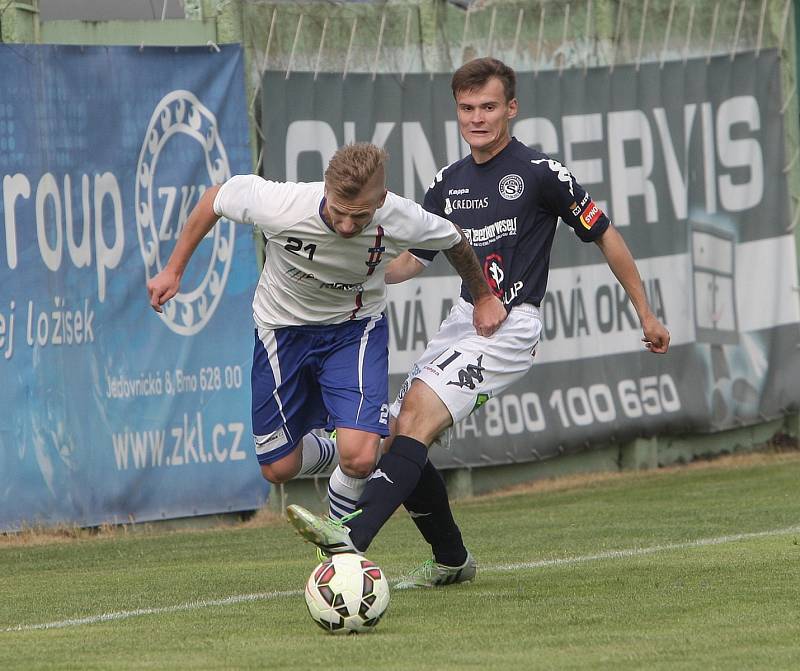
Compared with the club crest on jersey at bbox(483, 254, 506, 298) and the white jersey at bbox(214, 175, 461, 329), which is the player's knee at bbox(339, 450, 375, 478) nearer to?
the white jersey at bbox(214, 175, 461, 329)

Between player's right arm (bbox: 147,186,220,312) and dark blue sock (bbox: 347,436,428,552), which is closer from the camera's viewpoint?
dark blue sock (bbox: 347,436,428,552)

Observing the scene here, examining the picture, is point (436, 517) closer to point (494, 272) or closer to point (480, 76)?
point (494, 272)

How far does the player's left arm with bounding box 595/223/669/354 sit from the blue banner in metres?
4.55

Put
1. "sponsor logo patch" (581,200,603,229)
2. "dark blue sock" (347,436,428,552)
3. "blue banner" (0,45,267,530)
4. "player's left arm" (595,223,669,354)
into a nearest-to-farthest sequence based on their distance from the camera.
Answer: "dark blue sock" (347,436,428,552) → "player's left arm" (595,223,669,354) → "sponsor logo patch" (581,200,603,229) → "blue banner" (0,45,267,530)

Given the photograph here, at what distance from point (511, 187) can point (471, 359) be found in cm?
82

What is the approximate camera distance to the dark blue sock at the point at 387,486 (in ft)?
19.5

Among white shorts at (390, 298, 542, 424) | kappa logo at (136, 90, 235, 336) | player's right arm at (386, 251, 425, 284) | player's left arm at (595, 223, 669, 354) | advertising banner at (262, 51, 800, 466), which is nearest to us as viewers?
white shorts at (390, 298, 542, 424)

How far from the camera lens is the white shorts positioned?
661 cm

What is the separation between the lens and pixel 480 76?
22.9 feet

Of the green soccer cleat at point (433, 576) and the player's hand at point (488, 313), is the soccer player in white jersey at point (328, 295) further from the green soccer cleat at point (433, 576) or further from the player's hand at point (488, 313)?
→ the green soccer cleat at point (433, 576)

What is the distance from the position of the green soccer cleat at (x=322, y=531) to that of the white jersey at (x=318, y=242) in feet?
3.59

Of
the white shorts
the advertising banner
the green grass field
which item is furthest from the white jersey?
the advertising banner

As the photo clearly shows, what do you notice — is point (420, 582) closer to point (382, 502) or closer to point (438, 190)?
point (382, 502)

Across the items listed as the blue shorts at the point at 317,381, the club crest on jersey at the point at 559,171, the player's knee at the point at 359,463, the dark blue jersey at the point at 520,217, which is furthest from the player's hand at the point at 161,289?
the club crest on jersey at the point at 559,171
